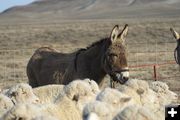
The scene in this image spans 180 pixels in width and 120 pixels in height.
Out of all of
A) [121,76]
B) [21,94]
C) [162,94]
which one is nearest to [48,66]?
[121,76]

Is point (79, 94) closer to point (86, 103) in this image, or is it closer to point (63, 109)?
point (86, 103)

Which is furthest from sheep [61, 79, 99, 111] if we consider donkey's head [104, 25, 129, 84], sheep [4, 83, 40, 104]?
donkey's head [104, 25, 129, 84]

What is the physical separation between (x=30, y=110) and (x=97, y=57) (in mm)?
5406

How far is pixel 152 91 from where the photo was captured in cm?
1037

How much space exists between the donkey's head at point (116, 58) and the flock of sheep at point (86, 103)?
2.09ft

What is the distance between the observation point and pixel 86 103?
26.5 ft

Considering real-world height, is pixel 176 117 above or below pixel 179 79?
above

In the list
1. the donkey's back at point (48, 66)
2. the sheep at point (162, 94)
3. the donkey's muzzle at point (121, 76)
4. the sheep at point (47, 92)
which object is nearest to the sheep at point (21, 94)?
the sheep at point (47, 92)

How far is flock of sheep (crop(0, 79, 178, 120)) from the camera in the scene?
6625mm

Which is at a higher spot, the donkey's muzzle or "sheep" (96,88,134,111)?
"sheep" (96,88,134,111)

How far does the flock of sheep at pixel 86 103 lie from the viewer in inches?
261

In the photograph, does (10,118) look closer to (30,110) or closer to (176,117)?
(30,110)

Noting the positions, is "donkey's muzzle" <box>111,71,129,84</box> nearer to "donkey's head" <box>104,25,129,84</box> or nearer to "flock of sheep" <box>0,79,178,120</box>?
"donkey's head" <box>104,25,129,84</box>

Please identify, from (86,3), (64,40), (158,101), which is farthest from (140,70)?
(86,3)
